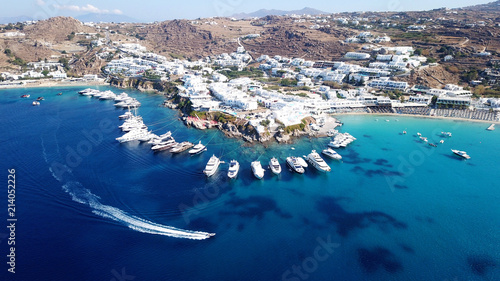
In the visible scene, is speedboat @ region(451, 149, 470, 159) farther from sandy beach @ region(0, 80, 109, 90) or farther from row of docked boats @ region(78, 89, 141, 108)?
sandy beach @ region(0, 80, 109, 90)

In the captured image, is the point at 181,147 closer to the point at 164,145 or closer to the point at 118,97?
the point at 164,145

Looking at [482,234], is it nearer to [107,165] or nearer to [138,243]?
[138,243]

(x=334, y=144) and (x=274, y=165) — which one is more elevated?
(x=334, y=144)

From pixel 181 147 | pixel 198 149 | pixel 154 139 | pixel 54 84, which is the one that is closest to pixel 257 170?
pixel 198 149

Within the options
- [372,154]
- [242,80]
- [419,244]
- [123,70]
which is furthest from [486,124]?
[123,70]

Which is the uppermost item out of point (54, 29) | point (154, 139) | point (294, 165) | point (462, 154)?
point (54, 29)

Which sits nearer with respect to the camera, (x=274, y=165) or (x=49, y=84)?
(x=274, y=165)

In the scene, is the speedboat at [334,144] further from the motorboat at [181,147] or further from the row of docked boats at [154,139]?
the motorboat at [181,147]

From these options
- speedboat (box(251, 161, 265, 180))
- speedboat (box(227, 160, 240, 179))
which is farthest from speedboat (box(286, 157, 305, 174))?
speedboat (box(227, 160, 240, 179))
